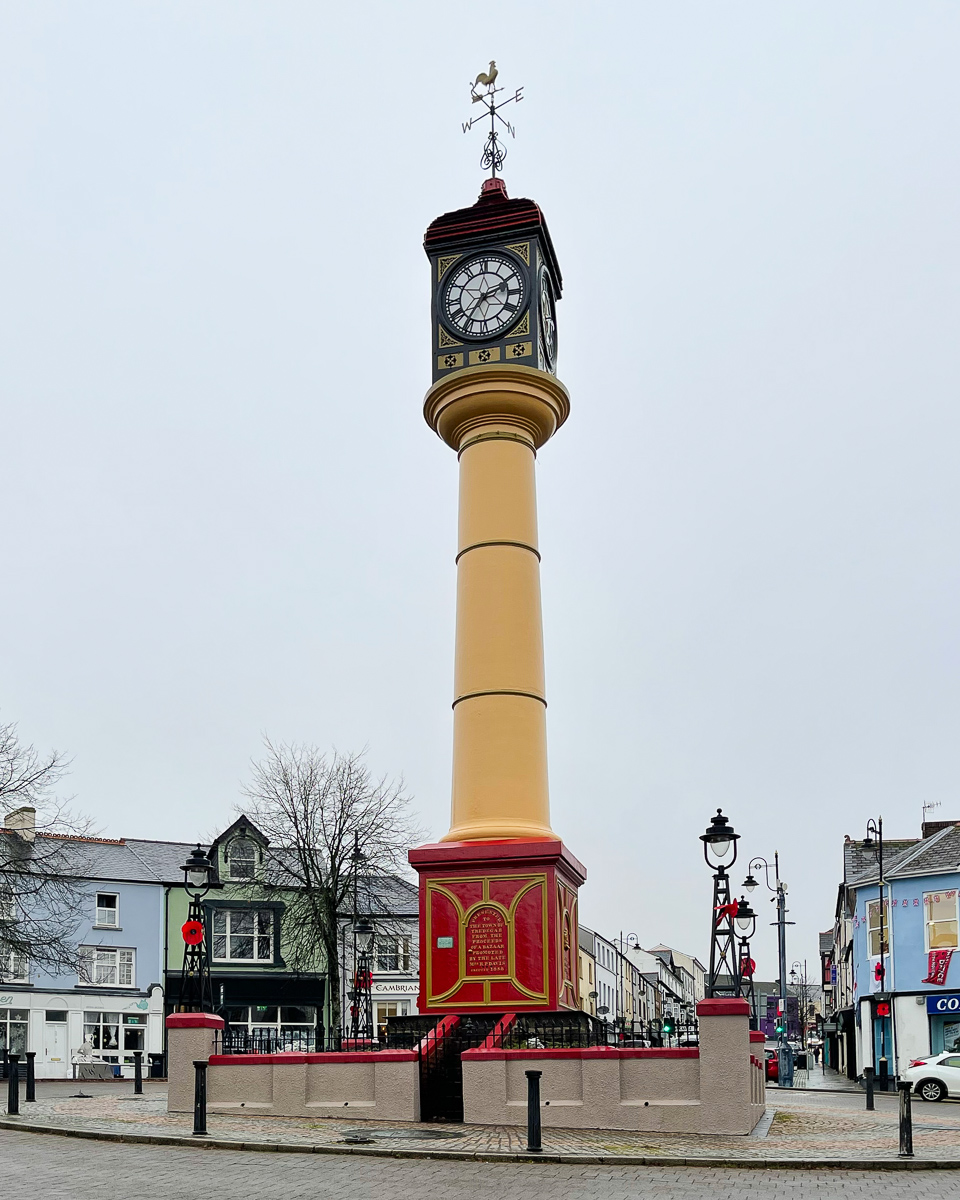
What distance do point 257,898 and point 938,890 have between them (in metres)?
26.2

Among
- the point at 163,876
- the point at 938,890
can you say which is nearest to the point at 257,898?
the point at 163,876

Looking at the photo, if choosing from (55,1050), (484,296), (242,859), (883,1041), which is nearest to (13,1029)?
(55,1050)

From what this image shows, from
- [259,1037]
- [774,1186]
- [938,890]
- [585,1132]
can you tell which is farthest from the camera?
[938,890]

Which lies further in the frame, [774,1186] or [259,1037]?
[259,1037]

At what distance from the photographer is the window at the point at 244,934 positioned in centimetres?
5612

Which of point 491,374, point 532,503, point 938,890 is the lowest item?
point 938,890

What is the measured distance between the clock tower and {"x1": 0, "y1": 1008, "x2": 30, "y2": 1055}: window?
30.7m

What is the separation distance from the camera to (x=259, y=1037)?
24.8 meters

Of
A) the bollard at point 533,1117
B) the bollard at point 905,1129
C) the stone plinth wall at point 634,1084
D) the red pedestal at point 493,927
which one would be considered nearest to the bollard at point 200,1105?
the stone plinth wall at point 634,1084

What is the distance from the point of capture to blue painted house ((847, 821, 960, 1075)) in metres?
45.6

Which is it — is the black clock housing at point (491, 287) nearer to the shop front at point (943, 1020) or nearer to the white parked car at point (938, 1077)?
the white parked car at point (938, 1077)

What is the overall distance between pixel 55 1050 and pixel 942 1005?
31.8 m

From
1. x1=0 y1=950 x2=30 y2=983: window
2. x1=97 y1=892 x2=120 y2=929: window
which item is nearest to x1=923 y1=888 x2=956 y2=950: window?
x1=97 y1=892 x2=120 y2=929: window

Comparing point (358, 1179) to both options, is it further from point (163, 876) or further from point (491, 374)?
point (163, 876)
